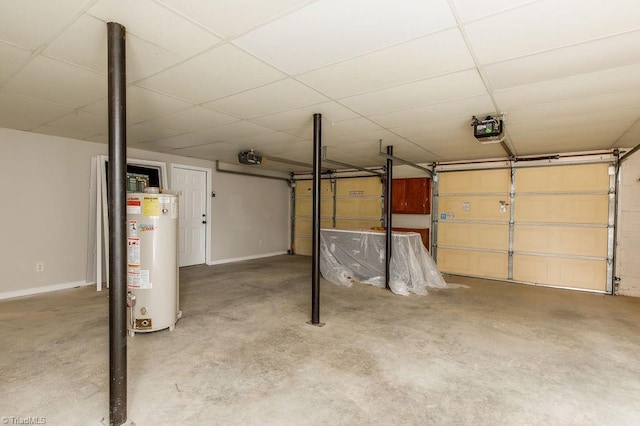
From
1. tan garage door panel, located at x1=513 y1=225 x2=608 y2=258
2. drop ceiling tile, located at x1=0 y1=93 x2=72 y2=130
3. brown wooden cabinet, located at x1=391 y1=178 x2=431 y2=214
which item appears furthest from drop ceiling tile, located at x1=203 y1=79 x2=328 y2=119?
tan garage door panel, located at x1=513 y1=225 x2=608 y2=258

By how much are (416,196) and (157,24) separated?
220 inches

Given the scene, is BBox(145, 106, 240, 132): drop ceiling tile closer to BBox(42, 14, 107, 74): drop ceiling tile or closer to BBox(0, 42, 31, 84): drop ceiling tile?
BBox(42, 14, 107, 74): drop ceiling tile

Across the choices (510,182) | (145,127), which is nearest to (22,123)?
(145,127)

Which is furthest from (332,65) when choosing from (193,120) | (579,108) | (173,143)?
(173,143)

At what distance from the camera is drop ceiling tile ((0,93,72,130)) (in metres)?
3.06

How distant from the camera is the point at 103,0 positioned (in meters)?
1.55

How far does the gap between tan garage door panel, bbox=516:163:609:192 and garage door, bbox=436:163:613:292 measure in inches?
0.5

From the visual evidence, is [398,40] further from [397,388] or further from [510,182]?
[510,182]

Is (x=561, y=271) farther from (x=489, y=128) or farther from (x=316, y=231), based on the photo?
(x=316, y=231)

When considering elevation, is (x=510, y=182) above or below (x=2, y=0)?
below

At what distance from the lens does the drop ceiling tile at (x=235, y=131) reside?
12.9 feet

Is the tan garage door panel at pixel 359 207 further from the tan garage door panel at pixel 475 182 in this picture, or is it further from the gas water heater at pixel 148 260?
the gas water heater at pixel 148 260

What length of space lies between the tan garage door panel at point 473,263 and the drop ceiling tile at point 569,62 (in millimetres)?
4083

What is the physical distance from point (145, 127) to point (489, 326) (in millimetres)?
4724
